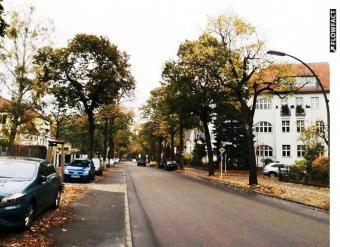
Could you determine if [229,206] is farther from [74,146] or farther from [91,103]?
[74,146]

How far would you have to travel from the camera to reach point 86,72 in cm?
3453

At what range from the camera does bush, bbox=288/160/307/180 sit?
3441 cm

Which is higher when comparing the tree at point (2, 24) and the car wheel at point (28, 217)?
the tree at point (2, 24)

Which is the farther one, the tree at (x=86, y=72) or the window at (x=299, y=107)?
the window at (x=299, y=107)

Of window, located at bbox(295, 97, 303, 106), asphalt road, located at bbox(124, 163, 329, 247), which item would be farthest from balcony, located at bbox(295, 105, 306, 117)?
asphalt road, located at bbox(124, 163, 329, 247)

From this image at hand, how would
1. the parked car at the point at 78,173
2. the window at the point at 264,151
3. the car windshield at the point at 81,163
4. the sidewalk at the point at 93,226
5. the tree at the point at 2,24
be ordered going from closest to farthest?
1. the tree at the point at 2,24
2. the sidewalk at the point at 93,226
3. the parked car at the point at 78,173
4. the car windshield at the point at 81,163
5. the window at the point at 264,151

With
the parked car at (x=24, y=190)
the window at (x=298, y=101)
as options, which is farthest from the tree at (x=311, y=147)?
the parked car at (x=24, y=190)

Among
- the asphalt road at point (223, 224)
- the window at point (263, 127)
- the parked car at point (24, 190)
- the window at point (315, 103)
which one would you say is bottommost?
the asphalt road at point (223, 224)

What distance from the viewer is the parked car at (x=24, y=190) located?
8844 mm

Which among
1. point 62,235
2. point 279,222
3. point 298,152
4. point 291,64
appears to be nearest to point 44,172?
point 62,235

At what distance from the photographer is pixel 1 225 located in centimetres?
869

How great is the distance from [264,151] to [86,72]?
124 feet

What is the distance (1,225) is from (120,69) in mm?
27328

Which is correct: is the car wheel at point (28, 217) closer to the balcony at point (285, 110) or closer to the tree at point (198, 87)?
the tree at point (198, 87)
